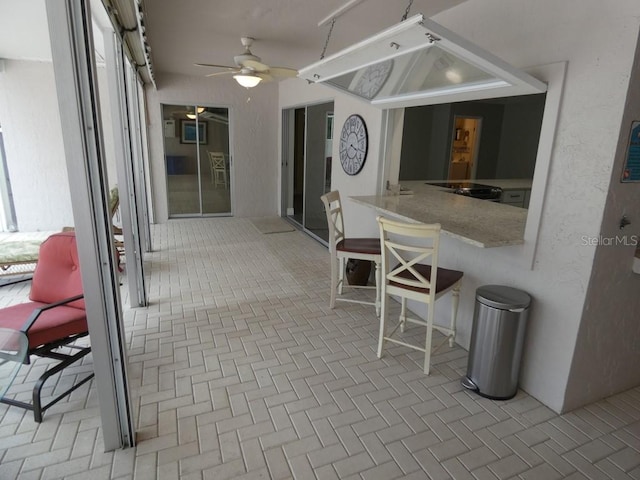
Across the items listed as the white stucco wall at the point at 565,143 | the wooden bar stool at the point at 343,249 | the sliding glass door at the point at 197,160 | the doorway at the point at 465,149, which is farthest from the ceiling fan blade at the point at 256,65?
the doorway at the point at 465,149

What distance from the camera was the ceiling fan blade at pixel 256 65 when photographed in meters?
3.63

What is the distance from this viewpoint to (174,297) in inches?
148

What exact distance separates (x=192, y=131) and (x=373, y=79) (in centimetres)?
505

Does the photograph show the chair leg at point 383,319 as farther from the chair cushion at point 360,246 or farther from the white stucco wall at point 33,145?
the white stucco wall at point 33,145

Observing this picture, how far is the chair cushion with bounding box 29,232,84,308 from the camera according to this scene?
8.39 ft

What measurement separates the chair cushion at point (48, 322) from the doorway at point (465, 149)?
6.50 meters

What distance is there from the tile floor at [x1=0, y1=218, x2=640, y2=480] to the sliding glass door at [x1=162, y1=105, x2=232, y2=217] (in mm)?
4238

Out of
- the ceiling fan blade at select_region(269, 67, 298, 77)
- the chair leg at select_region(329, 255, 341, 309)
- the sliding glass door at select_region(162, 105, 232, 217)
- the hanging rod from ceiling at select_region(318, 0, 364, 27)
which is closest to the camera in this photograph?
the hanging rod from ceiling at select_region(318, 0, 364, 27)

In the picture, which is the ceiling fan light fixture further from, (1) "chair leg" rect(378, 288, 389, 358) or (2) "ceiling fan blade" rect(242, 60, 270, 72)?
(1) "chair leg" rect(378, 288, 389, 358)

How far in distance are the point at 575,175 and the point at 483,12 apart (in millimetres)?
1306

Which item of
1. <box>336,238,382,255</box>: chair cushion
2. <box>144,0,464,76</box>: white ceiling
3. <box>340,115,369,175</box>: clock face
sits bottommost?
<box>336,238,382,255</box>: chair cushion

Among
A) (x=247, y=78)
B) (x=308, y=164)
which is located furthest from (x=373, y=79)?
(x=308, y=164)

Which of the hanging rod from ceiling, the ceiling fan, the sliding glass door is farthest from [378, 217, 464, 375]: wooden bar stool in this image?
the sliding glass door

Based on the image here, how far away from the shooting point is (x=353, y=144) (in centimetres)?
443
